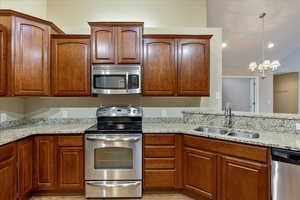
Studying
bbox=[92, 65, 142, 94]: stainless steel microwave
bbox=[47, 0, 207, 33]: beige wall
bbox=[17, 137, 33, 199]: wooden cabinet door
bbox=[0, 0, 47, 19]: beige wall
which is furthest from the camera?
bbox=[47, 0, 207, 33]: beige wall

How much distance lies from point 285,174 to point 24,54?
3.28 m

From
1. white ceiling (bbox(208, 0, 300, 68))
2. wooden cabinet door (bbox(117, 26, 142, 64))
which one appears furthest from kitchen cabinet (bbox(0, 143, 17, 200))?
white ceiling (bbox(208, 0, 300, 68))

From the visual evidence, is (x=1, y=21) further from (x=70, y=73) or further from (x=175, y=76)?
(x=175, y=76)

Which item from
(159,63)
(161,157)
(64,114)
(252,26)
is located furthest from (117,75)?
(252,26)

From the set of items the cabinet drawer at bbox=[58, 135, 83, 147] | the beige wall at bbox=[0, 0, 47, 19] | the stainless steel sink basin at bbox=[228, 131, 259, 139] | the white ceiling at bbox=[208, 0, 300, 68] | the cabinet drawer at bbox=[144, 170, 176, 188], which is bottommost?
the cabinet drawer at bbox=[144, 170, 176, 188]

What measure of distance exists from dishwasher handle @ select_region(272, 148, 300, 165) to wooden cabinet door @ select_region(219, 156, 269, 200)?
0.15 meters

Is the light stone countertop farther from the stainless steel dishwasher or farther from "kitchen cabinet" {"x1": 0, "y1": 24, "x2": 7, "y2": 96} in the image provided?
"kitchen cabinet" {"x1": 0, "y1": 24, "x2": 7, "y2": 96}

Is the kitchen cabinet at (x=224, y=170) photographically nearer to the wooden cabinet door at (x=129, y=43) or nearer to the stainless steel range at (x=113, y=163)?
the stainless steel range at (x=113, y=163)

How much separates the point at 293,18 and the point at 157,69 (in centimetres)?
490

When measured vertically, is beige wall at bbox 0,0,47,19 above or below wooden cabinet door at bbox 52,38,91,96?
above

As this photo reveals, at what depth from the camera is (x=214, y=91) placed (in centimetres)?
356

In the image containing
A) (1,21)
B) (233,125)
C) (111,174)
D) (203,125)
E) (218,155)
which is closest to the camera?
(218,155)

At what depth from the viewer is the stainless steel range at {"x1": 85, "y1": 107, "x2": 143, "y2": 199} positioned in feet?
8.81

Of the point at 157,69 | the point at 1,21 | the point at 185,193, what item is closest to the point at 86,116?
the point at 157,69
